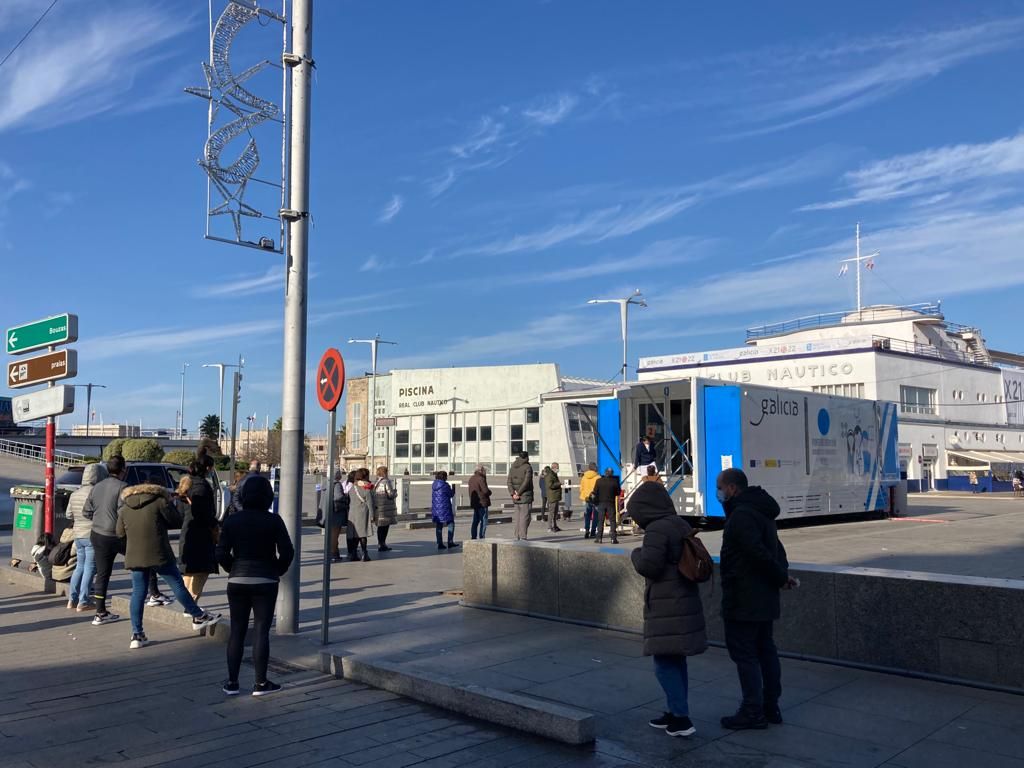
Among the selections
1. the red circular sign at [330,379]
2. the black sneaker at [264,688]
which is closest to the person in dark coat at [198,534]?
the red circular sign at [330,379]

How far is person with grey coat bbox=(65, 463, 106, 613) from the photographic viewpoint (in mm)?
9961

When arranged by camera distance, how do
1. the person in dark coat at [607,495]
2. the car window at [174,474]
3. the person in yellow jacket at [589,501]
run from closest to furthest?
the person in dark coat at [607,495], the person in yellow jacket at [589,501], the car window at [174,474]

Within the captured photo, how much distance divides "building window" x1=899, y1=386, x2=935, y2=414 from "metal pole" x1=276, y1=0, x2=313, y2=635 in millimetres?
44024

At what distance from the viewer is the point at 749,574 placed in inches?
224

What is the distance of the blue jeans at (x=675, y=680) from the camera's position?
18.2 feet

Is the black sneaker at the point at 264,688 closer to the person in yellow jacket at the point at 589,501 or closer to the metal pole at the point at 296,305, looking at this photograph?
the metal pole at the point at 296,305

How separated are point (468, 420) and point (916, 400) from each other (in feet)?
86.6

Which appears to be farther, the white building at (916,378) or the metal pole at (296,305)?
the white building at (916,378)

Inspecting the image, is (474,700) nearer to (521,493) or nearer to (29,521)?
(29,521)

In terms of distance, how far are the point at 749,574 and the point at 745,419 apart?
43.6ft

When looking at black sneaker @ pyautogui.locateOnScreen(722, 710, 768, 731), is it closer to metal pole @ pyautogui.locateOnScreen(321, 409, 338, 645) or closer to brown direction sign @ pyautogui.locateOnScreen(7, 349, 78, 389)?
metal pole @ pyautogui.locateOnScreen(321, 409, 338, 645)

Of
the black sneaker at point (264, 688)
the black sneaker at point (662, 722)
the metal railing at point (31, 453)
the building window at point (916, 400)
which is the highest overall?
the building window at point (916, 400)

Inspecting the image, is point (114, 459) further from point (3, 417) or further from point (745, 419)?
point (3, 417)

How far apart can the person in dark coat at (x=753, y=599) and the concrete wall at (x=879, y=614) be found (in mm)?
1713
